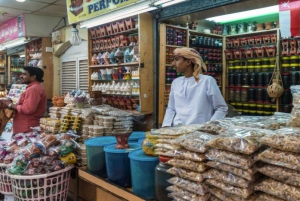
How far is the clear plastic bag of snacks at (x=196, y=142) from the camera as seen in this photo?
4.24 ft

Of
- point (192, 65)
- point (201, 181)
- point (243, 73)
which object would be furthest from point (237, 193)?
point (243, 73)

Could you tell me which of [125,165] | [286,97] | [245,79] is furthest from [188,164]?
[245,79]

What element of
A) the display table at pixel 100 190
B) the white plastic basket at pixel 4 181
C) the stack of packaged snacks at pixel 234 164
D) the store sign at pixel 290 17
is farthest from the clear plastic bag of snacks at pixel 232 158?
the white plastic basket at pixel 4 181

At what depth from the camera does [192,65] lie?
8.18 feet

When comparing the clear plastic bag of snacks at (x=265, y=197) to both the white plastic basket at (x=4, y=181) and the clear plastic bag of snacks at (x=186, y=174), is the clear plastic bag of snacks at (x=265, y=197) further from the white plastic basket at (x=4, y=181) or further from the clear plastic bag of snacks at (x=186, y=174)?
the white plastic basket at (x=4, y=181)

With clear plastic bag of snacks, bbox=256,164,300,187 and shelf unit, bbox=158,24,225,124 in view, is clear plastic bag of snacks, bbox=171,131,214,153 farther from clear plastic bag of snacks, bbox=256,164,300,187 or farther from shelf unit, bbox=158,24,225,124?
shelf unit, bbox=158,24,225,124

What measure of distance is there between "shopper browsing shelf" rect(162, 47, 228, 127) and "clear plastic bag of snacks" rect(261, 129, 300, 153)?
1.21 m

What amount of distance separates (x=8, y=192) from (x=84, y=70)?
350 centimetres

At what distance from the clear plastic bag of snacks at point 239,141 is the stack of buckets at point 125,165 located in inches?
17.9

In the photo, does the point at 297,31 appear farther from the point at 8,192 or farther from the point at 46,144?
the point at 8,192

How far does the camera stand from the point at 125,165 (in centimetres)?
180

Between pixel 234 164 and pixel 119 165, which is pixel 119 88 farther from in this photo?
pixel 234 164

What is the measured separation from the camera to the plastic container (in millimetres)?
1441

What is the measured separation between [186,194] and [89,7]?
9.90 feet
